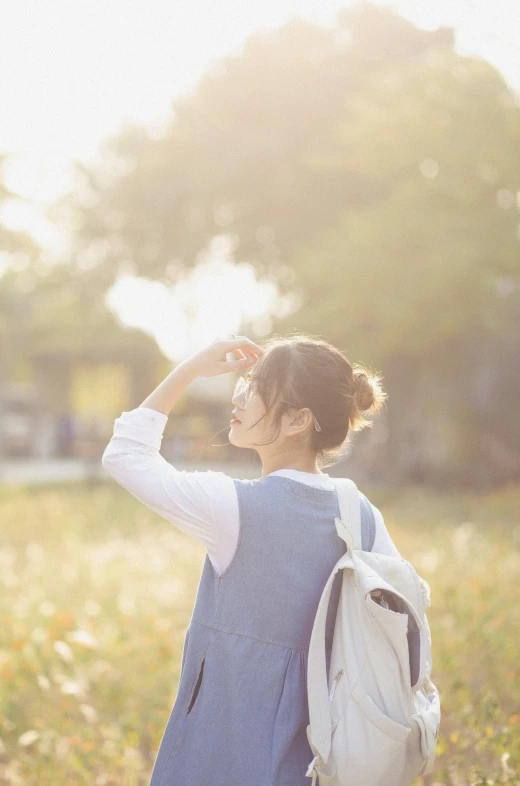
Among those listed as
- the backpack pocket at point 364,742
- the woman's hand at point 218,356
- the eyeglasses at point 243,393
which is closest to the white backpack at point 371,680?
the backpack pocket at point 364,742

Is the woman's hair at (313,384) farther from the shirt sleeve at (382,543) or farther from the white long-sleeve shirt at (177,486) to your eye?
the shirt sleeve at (382,543)

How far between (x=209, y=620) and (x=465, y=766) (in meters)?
1.70

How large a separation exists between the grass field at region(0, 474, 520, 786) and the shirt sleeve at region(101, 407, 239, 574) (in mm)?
1367

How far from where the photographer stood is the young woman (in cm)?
195

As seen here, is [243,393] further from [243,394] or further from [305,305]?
[305,305]

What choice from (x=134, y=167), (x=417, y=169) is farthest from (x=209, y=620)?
(x=134, y=167)

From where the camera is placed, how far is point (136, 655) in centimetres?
473

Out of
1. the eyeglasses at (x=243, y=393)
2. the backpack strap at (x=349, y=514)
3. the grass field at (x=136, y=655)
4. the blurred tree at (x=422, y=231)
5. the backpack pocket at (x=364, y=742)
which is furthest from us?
the blurred tree at (x=422, y=231)

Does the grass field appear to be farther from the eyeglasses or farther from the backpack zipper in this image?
the eyeglasses

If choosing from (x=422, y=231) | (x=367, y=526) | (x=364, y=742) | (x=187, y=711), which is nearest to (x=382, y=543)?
(x=367, y=526)

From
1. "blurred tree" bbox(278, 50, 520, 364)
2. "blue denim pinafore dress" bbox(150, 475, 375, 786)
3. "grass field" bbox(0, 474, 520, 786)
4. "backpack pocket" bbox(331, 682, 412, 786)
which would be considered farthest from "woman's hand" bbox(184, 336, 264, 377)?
"blurred tree" bbox(278, 50, 520, 364)

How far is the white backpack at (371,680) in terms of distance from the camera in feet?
6.13

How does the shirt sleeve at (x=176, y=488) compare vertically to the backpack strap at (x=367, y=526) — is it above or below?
above

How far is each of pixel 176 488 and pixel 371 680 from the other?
587mm
